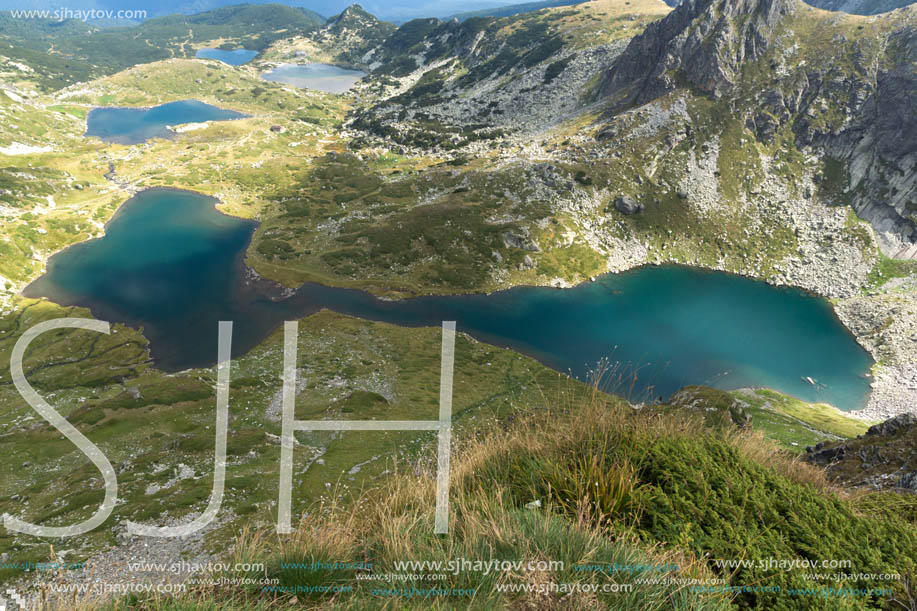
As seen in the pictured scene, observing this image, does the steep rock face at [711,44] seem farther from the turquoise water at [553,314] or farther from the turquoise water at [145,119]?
the turquoise water at [145,119]

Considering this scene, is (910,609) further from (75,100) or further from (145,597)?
(75,100)

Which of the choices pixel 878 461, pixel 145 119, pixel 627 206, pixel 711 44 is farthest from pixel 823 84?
pixel 145 119

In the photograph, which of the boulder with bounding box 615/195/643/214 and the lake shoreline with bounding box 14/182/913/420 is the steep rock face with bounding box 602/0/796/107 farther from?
the lake shoreline with bounding box 14/182/913/420

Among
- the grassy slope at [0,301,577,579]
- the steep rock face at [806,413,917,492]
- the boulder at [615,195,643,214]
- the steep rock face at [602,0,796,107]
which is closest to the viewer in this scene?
the steep rock face at [806,413,917,492]

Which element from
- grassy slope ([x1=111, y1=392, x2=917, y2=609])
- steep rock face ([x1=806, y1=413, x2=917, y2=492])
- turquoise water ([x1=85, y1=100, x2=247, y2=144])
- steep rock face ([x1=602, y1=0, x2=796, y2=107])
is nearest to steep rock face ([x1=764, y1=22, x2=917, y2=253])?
steep rock face ([x1=602, y1=0, x2=796, y2=107])

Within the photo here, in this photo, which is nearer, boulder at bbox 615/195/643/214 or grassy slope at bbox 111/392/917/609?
grassy slope at bbox 111/392/917/609

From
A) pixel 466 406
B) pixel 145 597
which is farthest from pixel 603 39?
pixel 145 597

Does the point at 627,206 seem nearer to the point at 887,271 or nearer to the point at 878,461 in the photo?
the point at 887,271
